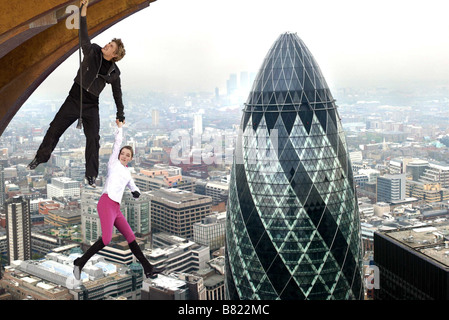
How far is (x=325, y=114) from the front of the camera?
51.7 ft

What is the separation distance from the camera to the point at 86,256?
2.68m

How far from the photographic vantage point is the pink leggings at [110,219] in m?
2.61

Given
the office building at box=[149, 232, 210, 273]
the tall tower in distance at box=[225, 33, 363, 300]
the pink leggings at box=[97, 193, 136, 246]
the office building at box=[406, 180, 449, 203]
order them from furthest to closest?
1. the office building at box=[406, 180, 449, 203]
2. the office building at box=[149, 232, 210, 273]
3. the tall tower in distance at box=[225, 33, 363, 300]
4. the pink leggings at box=[97, 193, 136, 246]

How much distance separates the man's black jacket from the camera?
2662 millimetres

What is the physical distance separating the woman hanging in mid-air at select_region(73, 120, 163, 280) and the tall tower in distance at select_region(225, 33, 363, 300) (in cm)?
1313

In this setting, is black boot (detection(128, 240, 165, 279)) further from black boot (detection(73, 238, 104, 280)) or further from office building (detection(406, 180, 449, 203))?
office building (detection(406, 180, 449, 203))

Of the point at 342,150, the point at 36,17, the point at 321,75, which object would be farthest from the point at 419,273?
the point at 36,17

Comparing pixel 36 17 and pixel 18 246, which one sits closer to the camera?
pixel 36 17

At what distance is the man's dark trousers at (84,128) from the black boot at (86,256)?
12.9 inches

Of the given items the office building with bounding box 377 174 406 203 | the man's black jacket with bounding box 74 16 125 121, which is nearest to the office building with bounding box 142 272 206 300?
the man's black jacket with bounding box 74 16 125 121

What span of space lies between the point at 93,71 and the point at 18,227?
31.4ft

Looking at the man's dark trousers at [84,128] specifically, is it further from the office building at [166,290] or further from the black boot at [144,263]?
the office building at [166,290]

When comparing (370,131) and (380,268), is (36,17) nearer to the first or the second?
(380,268)
